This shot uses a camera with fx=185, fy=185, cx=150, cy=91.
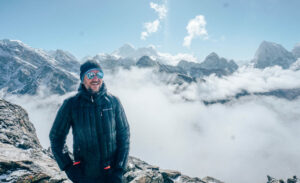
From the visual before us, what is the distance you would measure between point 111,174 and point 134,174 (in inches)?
465

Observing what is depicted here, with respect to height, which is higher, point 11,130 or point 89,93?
point 89,93

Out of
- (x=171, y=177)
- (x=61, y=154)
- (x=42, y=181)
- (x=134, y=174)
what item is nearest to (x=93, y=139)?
(x=61, y=154)

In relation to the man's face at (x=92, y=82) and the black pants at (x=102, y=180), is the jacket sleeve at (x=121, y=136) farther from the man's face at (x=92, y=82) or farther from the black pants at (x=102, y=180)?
the man's face at (x=92, y=82)

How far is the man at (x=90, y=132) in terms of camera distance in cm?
580

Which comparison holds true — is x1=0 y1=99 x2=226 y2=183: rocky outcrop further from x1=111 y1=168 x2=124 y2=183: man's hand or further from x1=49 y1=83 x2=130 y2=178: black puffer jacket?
x1=111 y1=168 x2=124 y2=183: man's hand

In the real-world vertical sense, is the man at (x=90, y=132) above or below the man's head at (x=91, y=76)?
below

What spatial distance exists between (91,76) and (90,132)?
179cm

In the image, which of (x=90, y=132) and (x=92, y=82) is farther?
(x=92, y=82)

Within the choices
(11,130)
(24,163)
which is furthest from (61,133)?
(11,130)

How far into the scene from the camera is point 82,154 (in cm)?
606

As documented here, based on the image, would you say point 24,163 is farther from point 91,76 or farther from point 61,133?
point 91,76

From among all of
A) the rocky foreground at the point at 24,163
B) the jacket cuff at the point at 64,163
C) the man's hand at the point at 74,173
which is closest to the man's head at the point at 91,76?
the jacket cuff at the point at 64,163

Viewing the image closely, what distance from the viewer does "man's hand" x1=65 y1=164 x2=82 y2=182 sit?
5872 mm

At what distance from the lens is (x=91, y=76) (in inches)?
237
